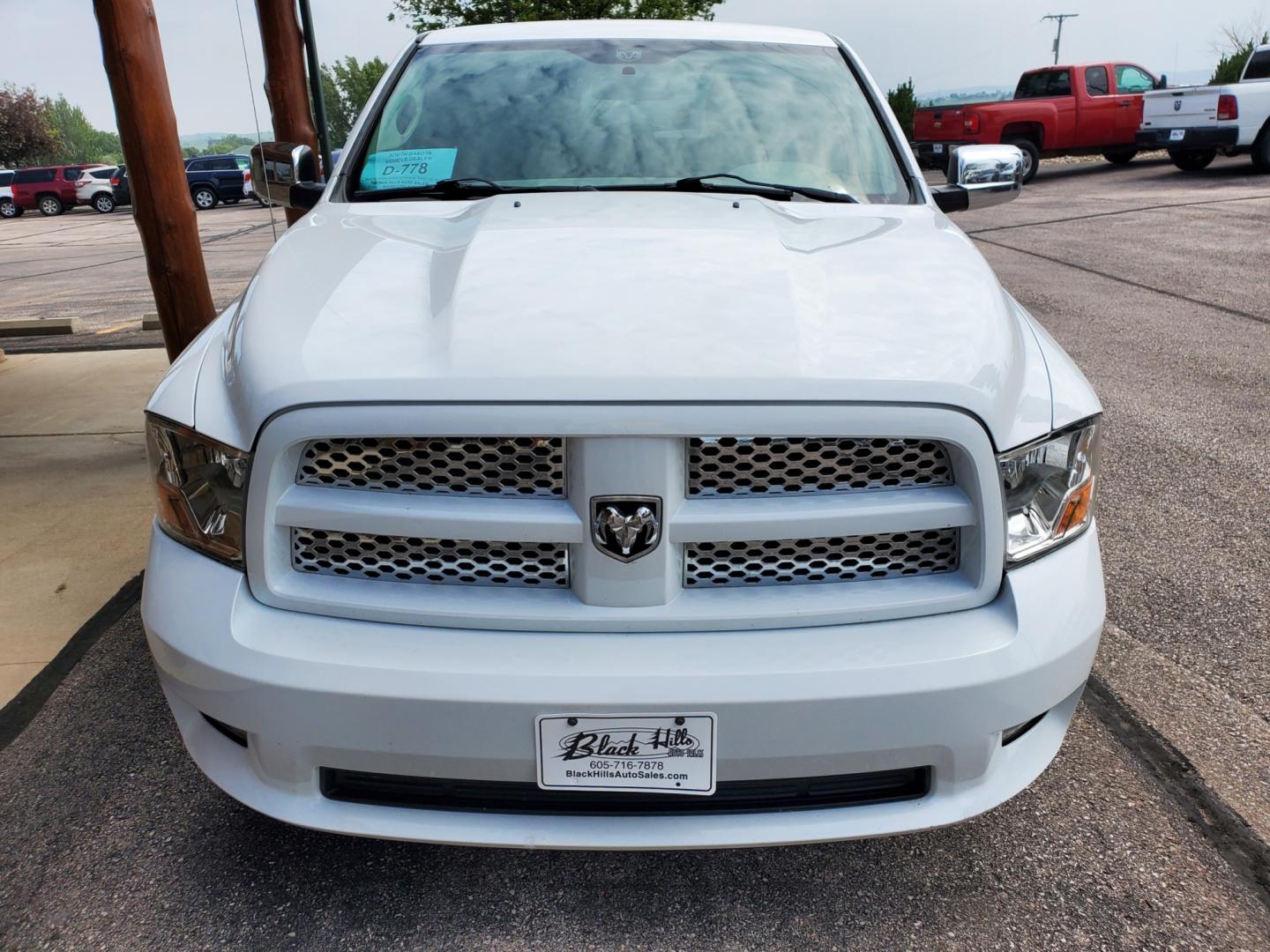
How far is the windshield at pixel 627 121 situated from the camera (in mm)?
2768

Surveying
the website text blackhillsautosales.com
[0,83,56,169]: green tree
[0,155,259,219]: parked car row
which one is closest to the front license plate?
the website text blackhillsautosales.com

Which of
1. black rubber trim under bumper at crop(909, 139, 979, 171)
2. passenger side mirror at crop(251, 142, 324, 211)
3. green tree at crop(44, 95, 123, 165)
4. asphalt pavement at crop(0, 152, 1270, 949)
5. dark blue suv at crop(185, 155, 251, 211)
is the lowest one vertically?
green tree at crop(44, 95, 123, 165)

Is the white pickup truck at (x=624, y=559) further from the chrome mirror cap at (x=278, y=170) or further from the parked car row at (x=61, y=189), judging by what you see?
the parked car row at (x=61, y=189)

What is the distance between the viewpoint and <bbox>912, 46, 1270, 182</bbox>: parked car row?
51.6 feet

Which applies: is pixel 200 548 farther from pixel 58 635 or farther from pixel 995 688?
pixel 58 635

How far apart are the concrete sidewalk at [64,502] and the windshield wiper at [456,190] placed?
5.54 ft

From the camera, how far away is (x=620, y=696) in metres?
1.59

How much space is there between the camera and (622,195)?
2549mm

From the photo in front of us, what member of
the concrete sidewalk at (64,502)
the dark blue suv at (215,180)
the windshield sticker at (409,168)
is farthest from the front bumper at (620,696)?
the dark blue suv at (215,180)

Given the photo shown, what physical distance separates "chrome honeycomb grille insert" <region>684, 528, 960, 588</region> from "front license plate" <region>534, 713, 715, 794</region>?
10.0 inches

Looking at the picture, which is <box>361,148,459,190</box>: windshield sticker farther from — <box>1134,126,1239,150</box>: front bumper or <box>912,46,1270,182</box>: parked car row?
<box>1134,126,1239,150</box>: front bumper

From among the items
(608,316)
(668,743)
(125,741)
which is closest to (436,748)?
(668,743)

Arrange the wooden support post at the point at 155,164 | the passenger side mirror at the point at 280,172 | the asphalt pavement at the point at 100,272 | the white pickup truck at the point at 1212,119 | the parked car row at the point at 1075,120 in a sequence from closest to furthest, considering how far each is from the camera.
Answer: the passenger side mirror at the point at 280,172 < the wooden support post at the point at 155,164 < the asphalt pavement at the point at 100,272 < the white pickup truck at the point at 1212,119 < the parked car row at the point at 1075,120

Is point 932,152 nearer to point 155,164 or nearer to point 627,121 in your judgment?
point 155,164
